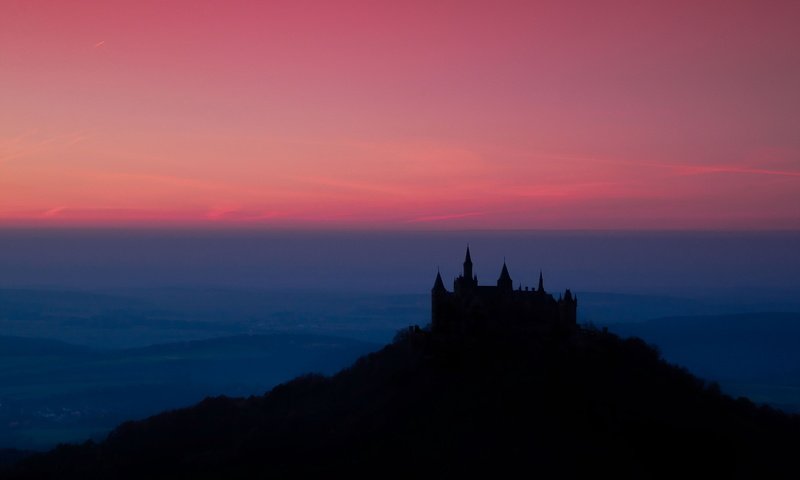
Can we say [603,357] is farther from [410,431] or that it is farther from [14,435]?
[14,435]

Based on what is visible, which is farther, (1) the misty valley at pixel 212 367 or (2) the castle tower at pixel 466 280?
A: (1) the misty valley at pixel 212 367

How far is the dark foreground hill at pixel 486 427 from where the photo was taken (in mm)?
42062

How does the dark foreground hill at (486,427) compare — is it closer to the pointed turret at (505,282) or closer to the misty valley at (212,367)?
the pointed turret at (505,282)

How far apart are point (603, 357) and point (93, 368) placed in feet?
400

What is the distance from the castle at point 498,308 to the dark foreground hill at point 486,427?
835 mm

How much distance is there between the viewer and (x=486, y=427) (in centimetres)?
4331

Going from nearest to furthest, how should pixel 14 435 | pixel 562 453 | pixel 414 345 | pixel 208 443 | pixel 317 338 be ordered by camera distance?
pixel 562 453 → pixel 208 443 → pixel 414 345 → pixel 14 435 → pixel 317 338

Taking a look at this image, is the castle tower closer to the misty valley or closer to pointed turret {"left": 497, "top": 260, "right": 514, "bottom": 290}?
pointed turret {"left": 497, "top": 260, "right": 514, "bottom": 290}

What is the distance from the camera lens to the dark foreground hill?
42062 millimetres

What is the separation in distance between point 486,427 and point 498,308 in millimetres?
10475

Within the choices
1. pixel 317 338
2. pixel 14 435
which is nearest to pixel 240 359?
pixel 317 338

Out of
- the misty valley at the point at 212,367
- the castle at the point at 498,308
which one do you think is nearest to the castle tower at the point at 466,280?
the castle at the point at 498,308

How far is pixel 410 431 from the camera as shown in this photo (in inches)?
1748

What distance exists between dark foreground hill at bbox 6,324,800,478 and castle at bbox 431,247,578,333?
2.74 ft
